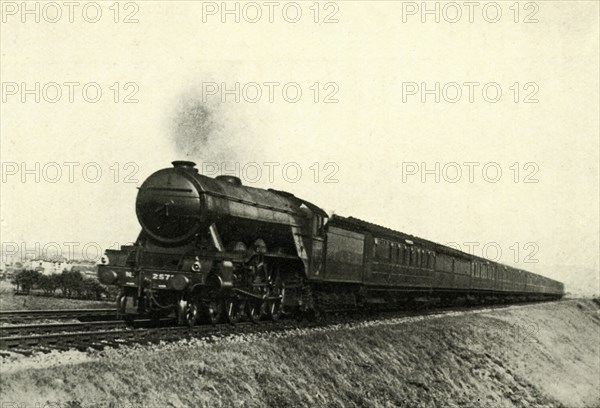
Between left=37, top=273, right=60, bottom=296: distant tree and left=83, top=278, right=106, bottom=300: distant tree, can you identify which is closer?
left=83, top=278, right=106, bottom=300: distant tree

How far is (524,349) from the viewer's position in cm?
2331

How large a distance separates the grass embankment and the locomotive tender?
1.39 meters

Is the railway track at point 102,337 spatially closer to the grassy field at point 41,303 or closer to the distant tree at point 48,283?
the grassy field at point 41,303

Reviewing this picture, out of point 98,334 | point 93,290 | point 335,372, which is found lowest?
point 93,290

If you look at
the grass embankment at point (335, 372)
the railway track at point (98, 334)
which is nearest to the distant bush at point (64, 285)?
the railway track at point (98, 334)

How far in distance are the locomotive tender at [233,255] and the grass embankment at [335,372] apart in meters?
1.39

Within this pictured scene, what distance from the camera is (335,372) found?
12.1 meters

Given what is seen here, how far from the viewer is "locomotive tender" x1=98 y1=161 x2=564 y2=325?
11773 millimetres

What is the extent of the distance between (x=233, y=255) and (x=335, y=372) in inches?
120

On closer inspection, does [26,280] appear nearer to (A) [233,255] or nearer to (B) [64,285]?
(B) [64,285]

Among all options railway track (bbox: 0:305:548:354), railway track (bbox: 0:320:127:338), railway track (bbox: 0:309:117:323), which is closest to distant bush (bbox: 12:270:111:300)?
railway track (bbox: 0:309:117:323)

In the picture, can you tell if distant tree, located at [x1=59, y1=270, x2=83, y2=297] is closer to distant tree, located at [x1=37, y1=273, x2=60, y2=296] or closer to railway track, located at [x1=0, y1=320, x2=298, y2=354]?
distant tree, located at [x1=37, y1=273, x2=60, y2=296]

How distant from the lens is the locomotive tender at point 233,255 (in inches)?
464

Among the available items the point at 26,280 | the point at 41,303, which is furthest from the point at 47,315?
the point at 26,280
